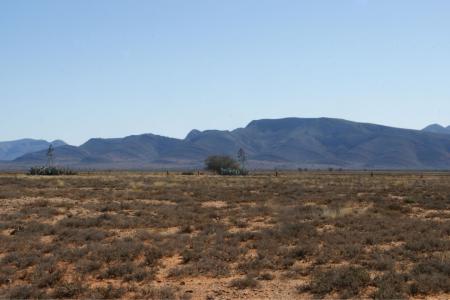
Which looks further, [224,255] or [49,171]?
[49,171]

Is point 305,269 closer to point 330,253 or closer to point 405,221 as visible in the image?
point 330,253

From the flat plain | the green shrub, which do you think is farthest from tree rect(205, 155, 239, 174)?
the flat plain

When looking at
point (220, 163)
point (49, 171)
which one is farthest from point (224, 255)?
point (220, 163)

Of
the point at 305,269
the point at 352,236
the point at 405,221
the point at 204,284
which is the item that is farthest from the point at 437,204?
the point at 204,284

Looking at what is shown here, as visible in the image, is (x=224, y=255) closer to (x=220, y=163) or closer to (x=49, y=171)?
(x=49, y=171)

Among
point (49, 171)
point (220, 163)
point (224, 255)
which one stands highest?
point (220, 163)

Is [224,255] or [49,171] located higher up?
[49,171]

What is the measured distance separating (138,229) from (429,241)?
36.3 feet

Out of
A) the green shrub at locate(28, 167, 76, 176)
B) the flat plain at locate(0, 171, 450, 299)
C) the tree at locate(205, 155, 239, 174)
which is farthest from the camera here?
the tree at locate(205, 155, 239, 174)

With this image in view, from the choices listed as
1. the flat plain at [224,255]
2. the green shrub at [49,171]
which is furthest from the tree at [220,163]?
the flat plain at [224,255]

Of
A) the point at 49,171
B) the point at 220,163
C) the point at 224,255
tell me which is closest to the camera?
the point at 224,255

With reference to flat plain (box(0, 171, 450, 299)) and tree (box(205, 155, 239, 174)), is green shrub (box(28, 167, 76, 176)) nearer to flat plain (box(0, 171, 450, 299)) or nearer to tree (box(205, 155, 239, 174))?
tree (box(205, 155, 239, 174))

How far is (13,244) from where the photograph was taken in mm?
17156

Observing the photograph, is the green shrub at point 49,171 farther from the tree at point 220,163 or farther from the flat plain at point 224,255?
the flat plain at point 224,255
